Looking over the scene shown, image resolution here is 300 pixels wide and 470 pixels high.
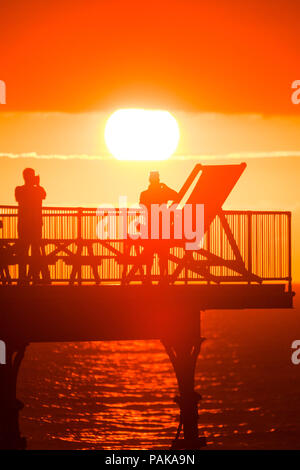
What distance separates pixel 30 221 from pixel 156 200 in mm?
2964

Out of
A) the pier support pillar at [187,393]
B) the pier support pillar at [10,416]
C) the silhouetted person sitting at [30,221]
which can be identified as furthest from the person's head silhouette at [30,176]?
the pier support pillar at [187,393]

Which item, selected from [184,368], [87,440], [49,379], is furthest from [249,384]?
[184,368]

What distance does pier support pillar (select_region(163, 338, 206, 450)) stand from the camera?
26.1 meters

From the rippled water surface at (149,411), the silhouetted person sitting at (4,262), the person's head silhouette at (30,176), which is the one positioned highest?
the person's head silhouette at (30,176)

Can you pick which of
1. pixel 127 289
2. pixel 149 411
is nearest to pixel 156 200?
pixel 127 289

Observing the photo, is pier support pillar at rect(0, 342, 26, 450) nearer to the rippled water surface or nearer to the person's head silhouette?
the person's head silhouette

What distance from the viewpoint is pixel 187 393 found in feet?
85.9

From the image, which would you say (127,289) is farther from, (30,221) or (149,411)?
(149,411)

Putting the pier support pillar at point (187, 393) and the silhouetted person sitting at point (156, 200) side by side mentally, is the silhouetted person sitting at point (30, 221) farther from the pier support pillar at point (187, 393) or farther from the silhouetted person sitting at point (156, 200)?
the pier support pillar at point (187, 393)

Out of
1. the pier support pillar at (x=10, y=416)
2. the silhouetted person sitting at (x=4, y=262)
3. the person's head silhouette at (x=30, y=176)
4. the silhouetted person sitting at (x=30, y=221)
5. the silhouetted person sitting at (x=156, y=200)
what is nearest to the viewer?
the person's head silhouette at (x=30, y=176)

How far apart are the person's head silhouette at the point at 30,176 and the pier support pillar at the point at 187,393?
16.6ft

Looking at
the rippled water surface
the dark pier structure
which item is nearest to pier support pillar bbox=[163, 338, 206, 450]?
the dark pier structure

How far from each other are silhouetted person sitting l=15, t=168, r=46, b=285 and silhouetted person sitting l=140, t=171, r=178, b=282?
2.41 metres

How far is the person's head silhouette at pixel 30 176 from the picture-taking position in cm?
2462
